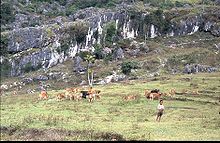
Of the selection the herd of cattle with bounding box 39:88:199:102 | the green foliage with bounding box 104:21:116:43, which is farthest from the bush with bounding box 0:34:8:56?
the herd of cattle with bounding box 39:88:199:102

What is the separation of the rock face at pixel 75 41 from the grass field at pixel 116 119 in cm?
6509

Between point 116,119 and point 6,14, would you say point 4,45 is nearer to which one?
point 6,14

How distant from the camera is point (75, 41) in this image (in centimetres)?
14288

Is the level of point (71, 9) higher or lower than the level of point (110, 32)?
higher

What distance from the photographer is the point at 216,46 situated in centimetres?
13975

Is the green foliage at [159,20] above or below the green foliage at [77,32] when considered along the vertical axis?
above

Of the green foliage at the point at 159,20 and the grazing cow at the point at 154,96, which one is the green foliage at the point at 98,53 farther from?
the grazing cow at the point at 154,96

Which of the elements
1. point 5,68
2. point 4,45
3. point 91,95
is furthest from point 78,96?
point 4,45

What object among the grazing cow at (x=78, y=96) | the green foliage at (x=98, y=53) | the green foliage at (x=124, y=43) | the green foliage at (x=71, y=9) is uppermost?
the green foliage at (x=71, y=9)

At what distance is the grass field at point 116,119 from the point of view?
38.1 m

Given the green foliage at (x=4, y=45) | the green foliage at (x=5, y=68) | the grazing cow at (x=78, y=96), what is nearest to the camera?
the grazing cow at (x=78, y=96)

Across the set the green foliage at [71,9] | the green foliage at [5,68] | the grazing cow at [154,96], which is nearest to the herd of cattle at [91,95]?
the grazing cow at [154,96]

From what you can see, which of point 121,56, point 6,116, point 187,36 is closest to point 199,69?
point 121,56

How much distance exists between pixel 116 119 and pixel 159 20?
112 metres
